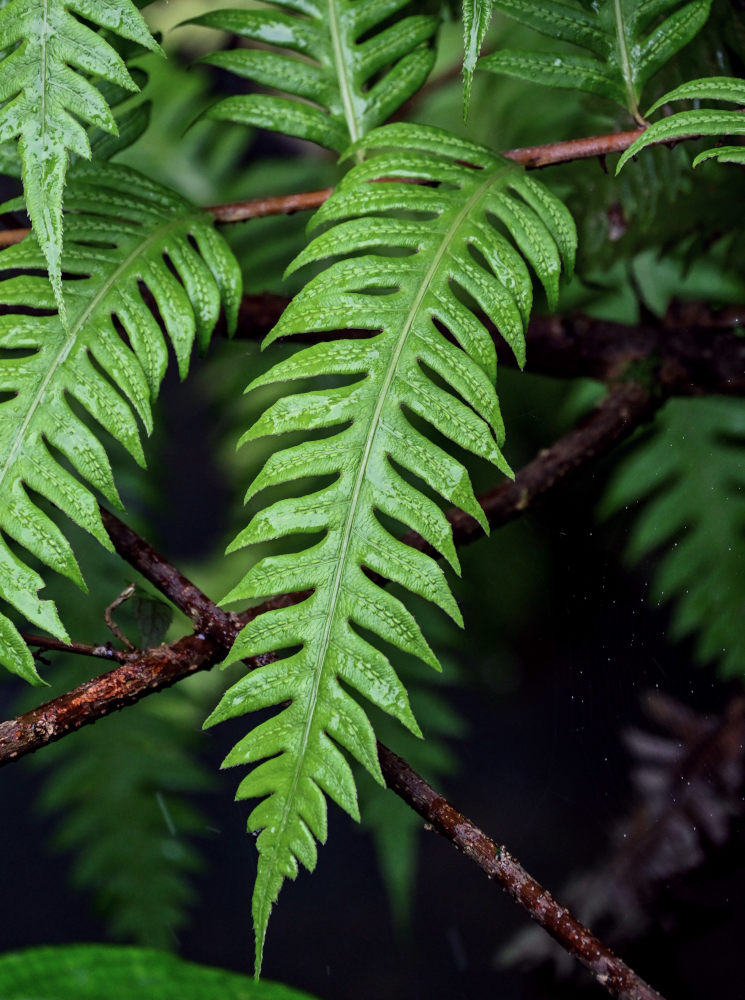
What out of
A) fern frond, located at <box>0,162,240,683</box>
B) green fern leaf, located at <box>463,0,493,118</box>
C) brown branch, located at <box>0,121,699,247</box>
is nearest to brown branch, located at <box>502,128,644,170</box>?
brown branch, located at <box>0,121,699,247</box>

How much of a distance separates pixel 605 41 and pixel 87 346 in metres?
0.45

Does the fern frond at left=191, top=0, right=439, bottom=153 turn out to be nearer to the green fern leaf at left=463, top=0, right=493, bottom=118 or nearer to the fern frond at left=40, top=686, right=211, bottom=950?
the green fern leaf at left=463, top=0, right=493, bottom=118

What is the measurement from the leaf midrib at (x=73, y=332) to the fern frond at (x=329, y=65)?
0.13 meters

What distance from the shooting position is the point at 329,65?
29.3 inches

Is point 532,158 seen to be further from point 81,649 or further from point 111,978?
point 111,978

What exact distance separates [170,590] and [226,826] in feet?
2.29

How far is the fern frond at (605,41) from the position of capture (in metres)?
0.65

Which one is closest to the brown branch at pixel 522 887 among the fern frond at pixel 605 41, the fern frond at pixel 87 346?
the fern frond at pixel 87 346

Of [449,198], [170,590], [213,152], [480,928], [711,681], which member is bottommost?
[480,928]

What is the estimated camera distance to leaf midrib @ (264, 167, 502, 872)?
490mm

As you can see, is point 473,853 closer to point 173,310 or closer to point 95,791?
point 173,310

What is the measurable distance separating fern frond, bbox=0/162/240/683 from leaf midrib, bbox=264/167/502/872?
5.6 inches

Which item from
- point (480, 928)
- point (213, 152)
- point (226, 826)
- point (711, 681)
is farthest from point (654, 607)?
point (213, 152)

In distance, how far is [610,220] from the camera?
91cm
